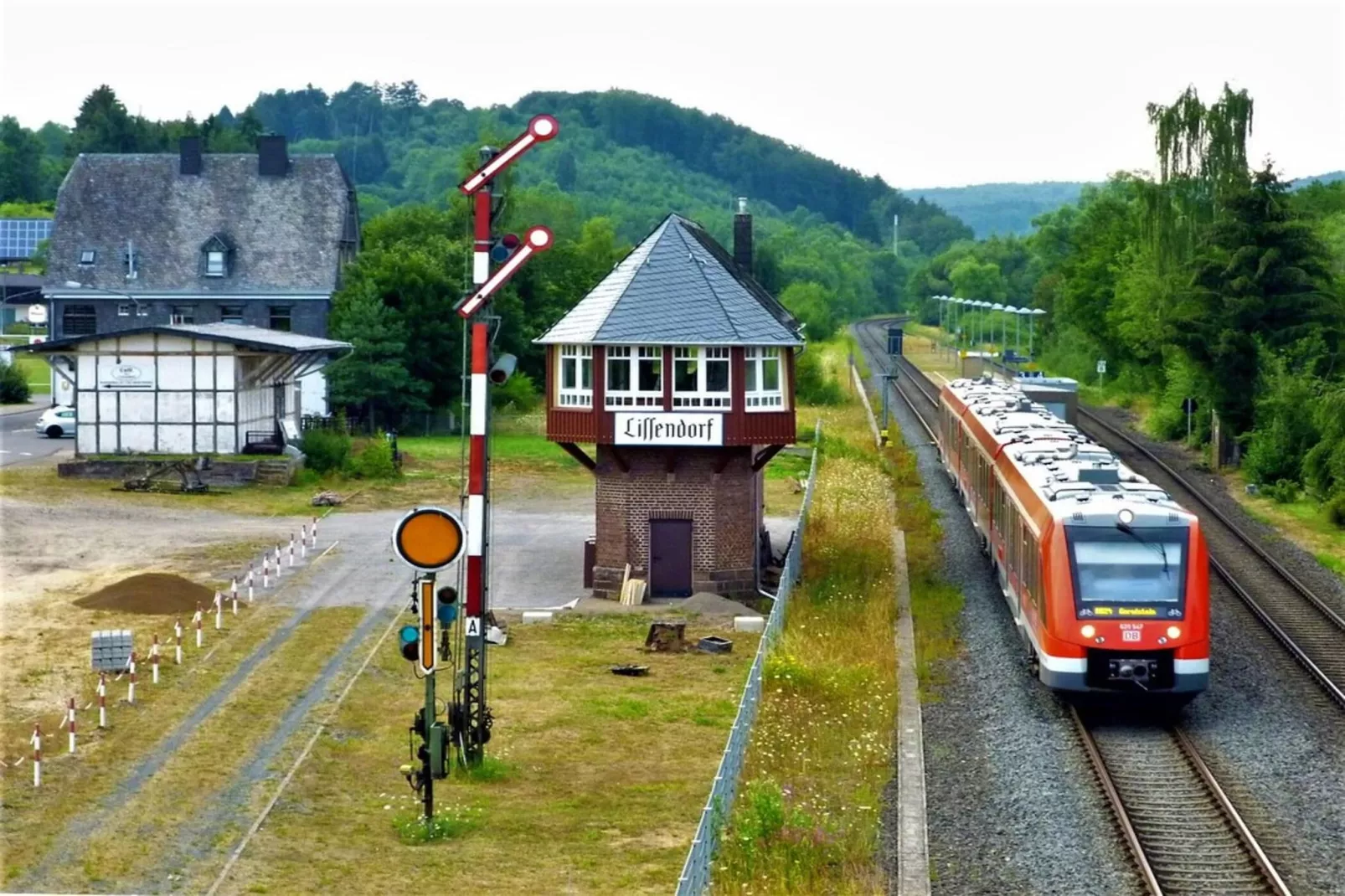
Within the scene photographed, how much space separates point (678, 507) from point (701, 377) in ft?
8.12

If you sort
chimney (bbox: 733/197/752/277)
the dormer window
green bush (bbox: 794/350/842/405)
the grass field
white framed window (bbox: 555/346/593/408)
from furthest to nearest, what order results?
1. green bush (bbox: 794/350/842/405)
2. the dormer window
3. chimney (bbox: 733/197/752/277)
4. white framed window (bbox: 555/346/593/408)
5. the grass field

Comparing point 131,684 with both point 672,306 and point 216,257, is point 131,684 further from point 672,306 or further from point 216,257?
point 216,257

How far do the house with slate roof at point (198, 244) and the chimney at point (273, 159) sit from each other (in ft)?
0.10

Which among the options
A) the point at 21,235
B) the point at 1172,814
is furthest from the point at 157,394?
the point at 21,235

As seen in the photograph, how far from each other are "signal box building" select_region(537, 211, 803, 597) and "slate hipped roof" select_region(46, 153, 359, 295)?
111 ft

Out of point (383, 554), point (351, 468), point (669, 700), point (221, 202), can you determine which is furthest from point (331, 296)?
point (669, 700)

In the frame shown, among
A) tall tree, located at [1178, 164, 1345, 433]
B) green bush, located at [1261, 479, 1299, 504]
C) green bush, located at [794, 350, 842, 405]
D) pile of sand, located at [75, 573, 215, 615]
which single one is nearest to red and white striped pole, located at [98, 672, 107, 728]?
pile of sand, located at [75, 573, 215, 615]

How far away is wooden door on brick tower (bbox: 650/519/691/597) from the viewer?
33094mm

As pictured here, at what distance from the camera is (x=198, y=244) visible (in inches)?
2591

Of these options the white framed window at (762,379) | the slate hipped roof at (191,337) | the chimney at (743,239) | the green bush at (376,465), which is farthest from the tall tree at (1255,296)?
the slate hipped roof at (191,337)

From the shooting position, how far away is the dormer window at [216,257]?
65.2 m

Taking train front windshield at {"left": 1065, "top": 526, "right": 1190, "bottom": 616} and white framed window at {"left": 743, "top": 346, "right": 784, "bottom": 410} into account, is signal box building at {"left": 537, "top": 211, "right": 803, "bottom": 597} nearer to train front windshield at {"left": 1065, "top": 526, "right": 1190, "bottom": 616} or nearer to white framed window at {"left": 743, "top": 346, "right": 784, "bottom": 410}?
white framed window at {"left": 743, "top": 346, "right": 784, "bottom": 410}

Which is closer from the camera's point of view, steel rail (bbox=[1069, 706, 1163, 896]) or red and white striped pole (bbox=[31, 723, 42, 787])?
steel rail (bbox=[1069, 706, 1163, 896])

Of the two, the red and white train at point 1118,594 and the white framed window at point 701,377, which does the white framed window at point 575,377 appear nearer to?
the white framed window at point 701,377
